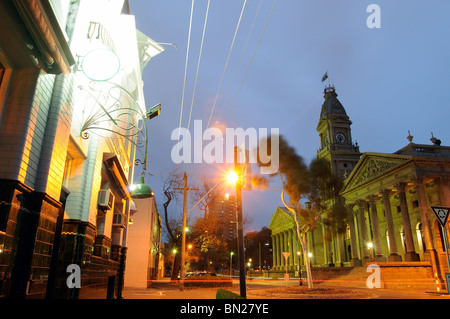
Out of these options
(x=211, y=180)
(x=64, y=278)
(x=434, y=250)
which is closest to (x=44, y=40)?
(x=64, y=278)

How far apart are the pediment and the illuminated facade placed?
34.0m

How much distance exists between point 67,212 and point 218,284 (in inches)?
786

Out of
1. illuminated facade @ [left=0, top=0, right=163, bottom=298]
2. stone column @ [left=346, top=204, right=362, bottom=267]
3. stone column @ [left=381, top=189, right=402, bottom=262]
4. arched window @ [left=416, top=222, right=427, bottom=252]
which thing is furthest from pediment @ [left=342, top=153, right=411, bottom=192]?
illuminated facade @ [left=0, top=0, right=163, bottom=298]

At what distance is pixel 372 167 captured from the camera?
4175 cm

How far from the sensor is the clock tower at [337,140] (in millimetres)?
65062

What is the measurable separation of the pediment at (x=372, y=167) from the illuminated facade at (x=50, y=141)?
1338 inches

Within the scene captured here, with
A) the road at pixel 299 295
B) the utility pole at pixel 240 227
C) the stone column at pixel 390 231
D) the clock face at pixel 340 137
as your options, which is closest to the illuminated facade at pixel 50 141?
the utility pole at pixel 240 227

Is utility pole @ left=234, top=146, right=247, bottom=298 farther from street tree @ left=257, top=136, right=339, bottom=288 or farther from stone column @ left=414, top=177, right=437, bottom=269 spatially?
stone column @ left=414, top=177, right=437, bottom=269

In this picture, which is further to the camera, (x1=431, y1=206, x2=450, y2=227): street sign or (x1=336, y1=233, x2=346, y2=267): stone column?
(x1=336, y1=233, x2=346, y2=267): stone column

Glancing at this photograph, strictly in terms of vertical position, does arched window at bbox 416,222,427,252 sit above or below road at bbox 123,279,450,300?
above

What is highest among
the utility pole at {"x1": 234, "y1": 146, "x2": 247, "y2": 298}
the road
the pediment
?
the pediment

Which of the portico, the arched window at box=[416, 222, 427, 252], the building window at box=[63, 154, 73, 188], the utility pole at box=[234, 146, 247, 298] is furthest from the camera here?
the arched window at box=[416, 222, 427, 252]

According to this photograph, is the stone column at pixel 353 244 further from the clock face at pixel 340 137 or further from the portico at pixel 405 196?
the clock face at pixel 340 137

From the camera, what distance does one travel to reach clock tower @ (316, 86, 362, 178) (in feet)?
213
